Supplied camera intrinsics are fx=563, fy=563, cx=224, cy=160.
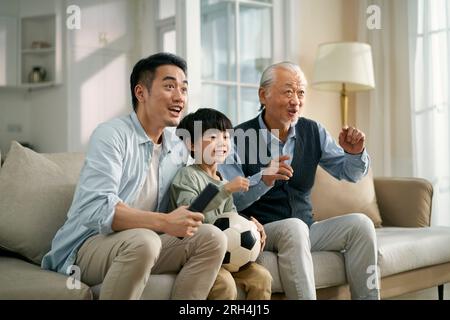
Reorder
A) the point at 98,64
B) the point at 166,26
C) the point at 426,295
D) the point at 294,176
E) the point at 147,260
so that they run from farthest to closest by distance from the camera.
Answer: the point at 98,64 < the point at 166,26 < the point at 426,295 < the point at 294,176 < the point at 147,260

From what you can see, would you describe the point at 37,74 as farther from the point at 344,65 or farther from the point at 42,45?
the point at 344,65

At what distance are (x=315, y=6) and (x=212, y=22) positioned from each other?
3.26ft

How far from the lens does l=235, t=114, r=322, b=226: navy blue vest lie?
85.7 inches

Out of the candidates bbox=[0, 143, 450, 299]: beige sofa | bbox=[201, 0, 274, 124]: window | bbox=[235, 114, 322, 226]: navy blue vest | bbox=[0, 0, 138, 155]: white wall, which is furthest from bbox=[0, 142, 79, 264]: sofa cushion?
bbox=[0, 0, 138, 155]: white wall

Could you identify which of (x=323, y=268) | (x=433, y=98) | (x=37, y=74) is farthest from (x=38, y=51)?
(x=323, y=268)

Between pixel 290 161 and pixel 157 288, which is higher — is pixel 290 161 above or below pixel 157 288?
above

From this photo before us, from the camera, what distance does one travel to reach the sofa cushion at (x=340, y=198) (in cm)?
279

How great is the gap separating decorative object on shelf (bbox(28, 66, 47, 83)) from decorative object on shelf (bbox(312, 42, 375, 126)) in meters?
3.62

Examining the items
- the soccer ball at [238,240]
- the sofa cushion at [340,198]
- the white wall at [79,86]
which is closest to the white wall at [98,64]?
the white wall at [79,86]

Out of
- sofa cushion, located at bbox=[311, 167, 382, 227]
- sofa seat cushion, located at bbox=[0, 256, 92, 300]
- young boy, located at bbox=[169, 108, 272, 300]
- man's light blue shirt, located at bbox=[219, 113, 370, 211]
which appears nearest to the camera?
sofa seat cushion, located at bbox=[0, 256, 92, 300]

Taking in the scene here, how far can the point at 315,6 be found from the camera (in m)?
4.18

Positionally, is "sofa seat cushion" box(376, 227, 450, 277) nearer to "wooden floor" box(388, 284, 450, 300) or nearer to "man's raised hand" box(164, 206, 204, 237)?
"wooden floor" box(388, 284, 450, 300)

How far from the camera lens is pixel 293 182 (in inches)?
87.0

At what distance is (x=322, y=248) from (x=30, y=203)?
109cm
